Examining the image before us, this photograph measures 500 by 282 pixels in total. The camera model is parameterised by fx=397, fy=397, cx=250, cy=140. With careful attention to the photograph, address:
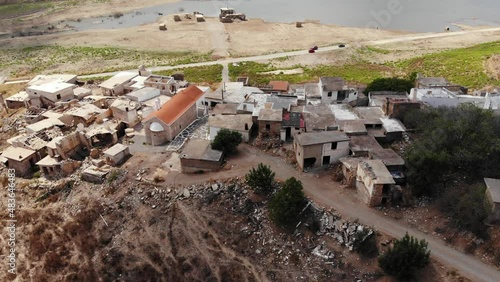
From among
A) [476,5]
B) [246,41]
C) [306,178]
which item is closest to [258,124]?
[306,178]

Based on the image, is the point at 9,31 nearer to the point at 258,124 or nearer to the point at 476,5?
the point at 258,124

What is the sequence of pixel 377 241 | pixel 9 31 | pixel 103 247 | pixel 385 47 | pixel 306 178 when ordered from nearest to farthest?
pixel 377 241, pixel 103 247, pixel 306 178, pixel 385 47, pixel 9 31

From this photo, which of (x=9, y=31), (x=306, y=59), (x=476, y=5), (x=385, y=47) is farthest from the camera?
(x=476, y=5)

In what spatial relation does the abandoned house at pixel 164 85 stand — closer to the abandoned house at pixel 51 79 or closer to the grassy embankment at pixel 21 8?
the abandoned house at pixel 51 79

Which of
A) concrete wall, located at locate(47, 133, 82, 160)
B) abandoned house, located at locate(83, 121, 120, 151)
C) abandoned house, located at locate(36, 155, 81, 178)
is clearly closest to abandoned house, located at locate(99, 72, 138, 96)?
abandoned house, located at locate(83, 121, 120, 151)

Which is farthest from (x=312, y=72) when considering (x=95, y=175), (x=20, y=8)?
(x=20, y=8)

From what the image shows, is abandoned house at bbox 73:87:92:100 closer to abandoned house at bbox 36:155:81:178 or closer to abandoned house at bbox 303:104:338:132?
abandoned house at bbox 36:155:81:178
